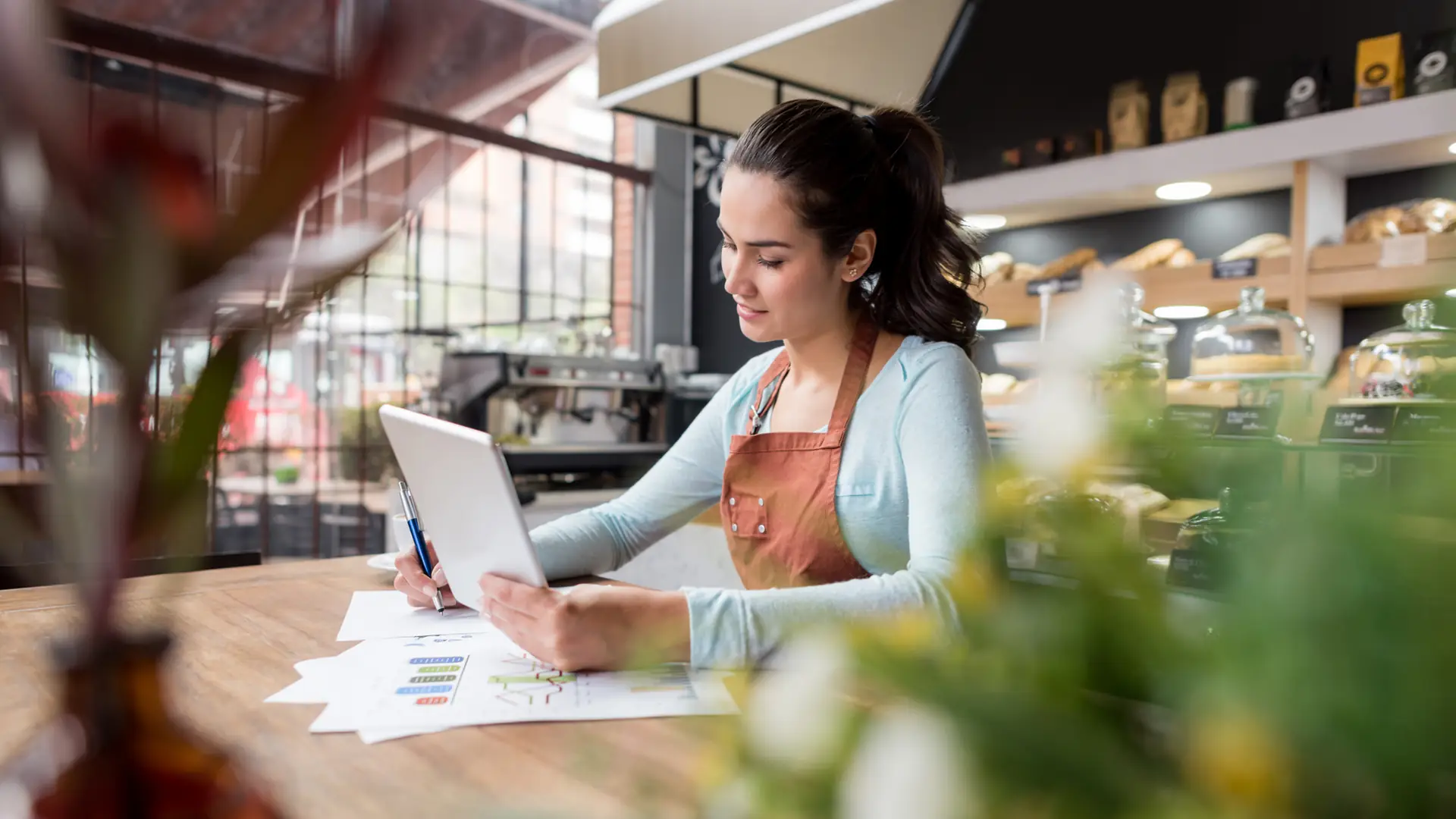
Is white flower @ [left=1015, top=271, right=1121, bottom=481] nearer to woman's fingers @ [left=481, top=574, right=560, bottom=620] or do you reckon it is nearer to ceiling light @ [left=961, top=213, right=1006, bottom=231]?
woman's fingers @ [left=481, top=574, right=560, bottom=620]

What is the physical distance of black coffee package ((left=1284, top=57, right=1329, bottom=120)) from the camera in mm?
2846

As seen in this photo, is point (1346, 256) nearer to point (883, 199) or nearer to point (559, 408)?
point (883, 199)

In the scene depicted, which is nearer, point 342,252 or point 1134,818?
point 1134,818

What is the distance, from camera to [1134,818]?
186 mm

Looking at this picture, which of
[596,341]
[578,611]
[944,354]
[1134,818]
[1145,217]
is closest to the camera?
[1134,818]

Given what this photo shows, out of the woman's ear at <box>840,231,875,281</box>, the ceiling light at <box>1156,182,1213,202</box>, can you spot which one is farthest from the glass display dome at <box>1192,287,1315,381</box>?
the ceiling light at <box>1156,182,1213,202</box>

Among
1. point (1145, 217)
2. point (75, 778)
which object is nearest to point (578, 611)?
point (75, 778)

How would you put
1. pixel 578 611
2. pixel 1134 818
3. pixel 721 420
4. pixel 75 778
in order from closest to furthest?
pixel 1134 818
pixel 75 778
pixel 578 611
pixel 721 420

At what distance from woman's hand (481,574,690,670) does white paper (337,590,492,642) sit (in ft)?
0.60

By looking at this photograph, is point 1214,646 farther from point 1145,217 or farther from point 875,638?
point 1145,217

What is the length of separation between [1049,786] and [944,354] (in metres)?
1.20

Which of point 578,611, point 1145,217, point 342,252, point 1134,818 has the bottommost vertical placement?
point 578,611

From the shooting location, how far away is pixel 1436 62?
255 cm

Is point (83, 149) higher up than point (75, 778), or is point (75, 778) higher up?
point (83, 149)
